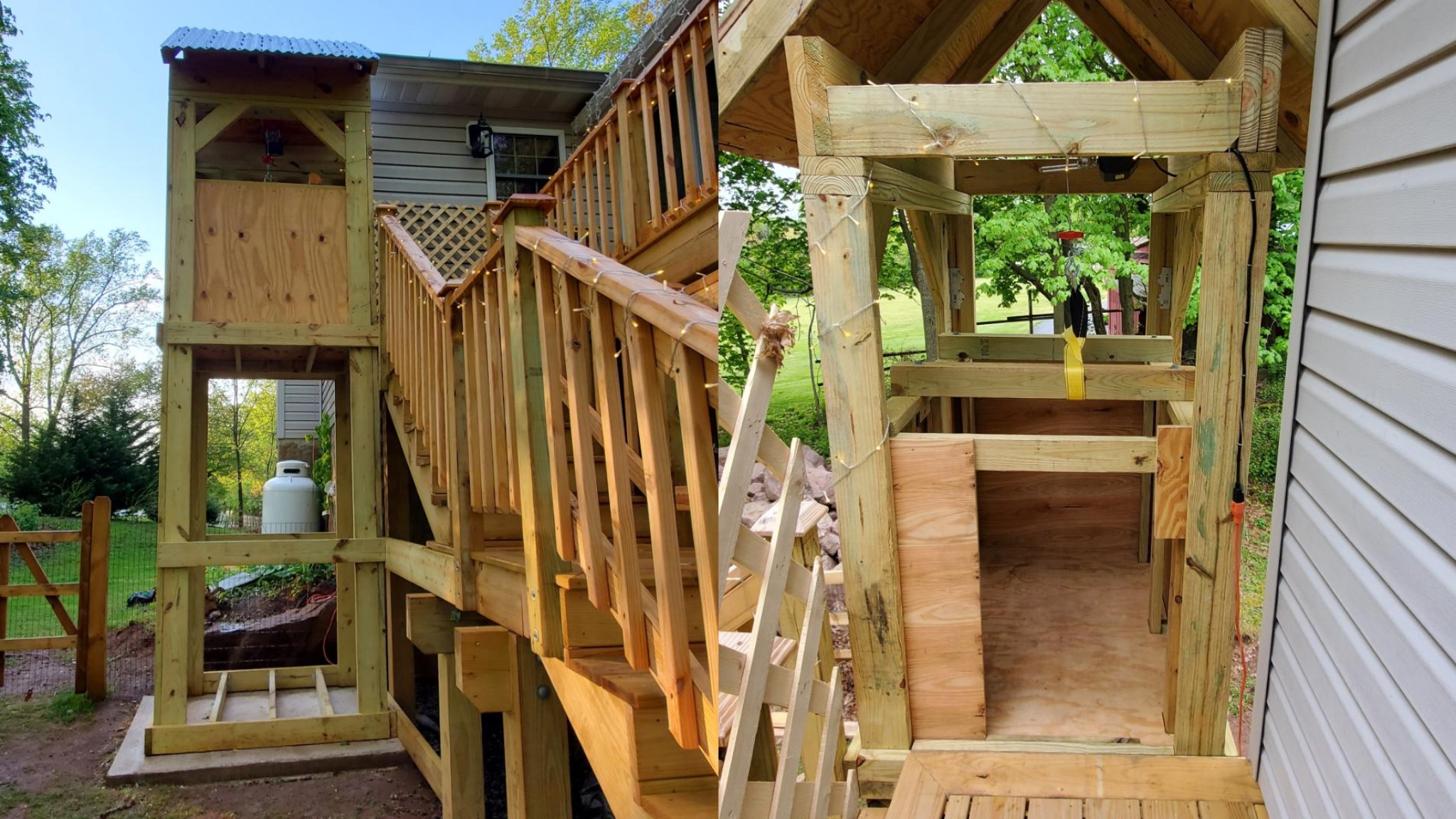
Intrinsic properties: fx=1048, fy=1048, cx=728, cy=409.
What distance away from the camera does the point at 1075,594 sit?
10.8ft

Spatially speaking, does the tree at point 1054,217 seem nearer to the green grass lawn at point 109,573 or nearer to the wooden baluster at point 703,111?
the wooden baluster at point 703,111

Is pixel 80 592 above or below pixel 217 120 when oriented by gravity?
below

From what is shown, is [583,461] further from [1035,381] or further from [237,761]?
[237,761]

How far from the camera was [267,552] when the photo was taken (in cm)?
509

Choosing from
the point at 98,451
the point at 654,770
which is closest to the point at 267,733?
the point at 98,451

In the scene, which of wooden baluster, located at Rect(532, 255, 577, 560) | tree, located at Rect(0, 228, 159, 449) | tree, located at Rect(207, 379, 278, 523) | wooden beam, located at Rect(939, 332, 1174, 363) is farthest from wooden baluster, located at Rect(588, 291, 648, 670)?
tree, located at Rect(207, 379, 278, 523)

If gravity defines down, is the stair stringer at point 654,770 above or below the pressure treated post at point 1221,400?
below

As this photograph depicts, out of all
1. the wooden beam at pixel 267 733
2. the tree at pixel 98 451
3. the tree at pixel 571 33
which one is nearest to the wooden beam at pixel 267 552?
the tree at pixel 98 451

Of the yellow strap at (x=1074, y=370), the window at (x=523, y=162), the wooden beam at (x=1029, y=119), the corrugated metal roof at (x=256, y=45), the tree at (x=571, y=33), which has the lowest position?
the yellow strap at (x=1074, y=370)

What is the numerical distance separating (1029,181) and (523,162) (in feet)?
14.2

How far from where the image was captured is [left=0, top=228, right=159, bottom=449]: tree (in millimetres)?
3646

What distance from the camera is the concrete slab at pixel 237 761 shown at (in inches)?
175

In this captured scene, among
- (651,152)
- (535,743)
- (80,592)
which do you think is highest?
(651,152)

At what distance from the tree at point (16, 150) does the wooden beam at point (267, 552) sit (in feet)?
5.50
